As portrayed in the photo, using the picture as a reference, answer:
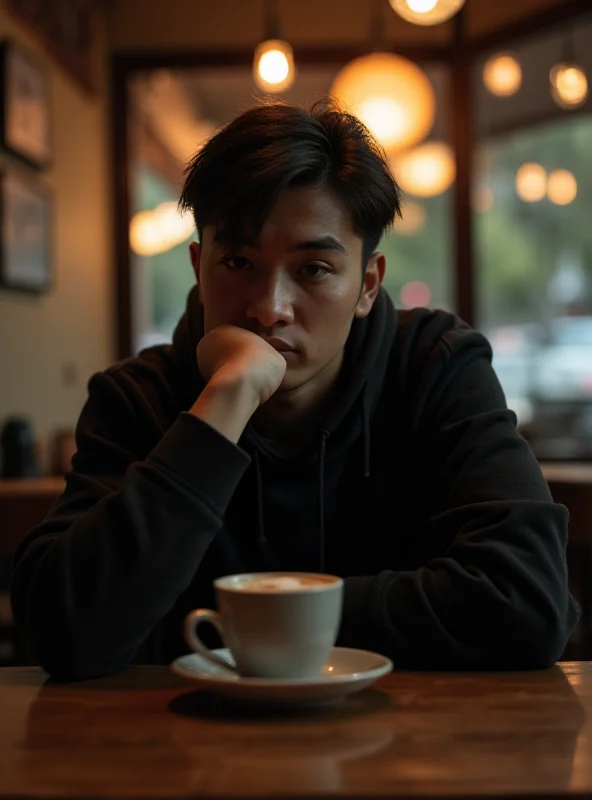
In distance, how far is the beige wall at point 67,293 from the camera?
13.7 feet

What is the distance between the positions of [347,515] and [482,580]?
0.42 m

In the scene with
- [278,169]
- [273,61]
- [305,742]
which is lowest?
[305,742]

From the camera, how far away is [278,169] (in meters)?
1.37

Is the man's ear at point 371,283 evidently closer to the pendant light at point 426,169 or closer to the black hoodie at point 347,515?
the black hoodie at point 347,515

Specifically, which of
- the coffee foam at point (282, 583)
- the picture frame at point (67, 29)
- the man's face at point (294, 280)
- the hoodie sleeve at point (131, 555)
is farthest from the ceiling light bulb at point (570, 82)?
the coffee foam at point (282, 583)

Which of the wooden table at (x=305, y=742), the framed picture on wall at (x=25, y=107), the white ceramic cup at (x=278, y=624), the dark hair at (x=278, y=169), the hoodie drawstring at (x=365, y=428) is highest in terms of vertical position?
the framed picture on wall at (x=25, y=107)

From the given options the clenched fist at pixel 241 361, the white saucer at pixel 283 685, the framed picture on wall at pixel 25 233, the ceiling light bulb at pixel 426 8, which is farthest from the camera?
the framed picture on wall at pixel 25 233

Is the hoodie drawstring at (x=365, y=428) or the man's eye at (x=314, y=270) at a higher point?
the man's eye at (x=314, y=270)

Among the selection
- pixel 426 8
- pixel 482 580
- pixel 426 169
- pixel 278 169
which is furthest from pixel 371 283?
pixel 426 169

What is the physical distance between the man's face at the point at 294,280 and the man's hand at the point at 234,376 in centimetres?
4

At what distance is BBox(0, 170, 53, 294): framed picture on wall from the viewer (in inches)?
152

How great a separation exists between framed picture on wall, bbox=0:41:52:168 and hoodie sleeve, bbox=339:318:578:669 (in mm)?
2920

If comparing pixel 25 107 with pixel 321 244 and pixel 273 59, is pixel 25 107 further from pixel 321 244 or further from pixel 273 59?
pixel 321 244

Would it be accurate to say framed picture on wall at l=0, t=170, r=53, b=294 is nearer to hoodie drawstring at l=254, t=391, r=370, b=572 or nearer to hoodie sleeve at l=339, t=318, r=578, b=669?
hoodie drawstring at l=254, t=391, r=370, b=572
